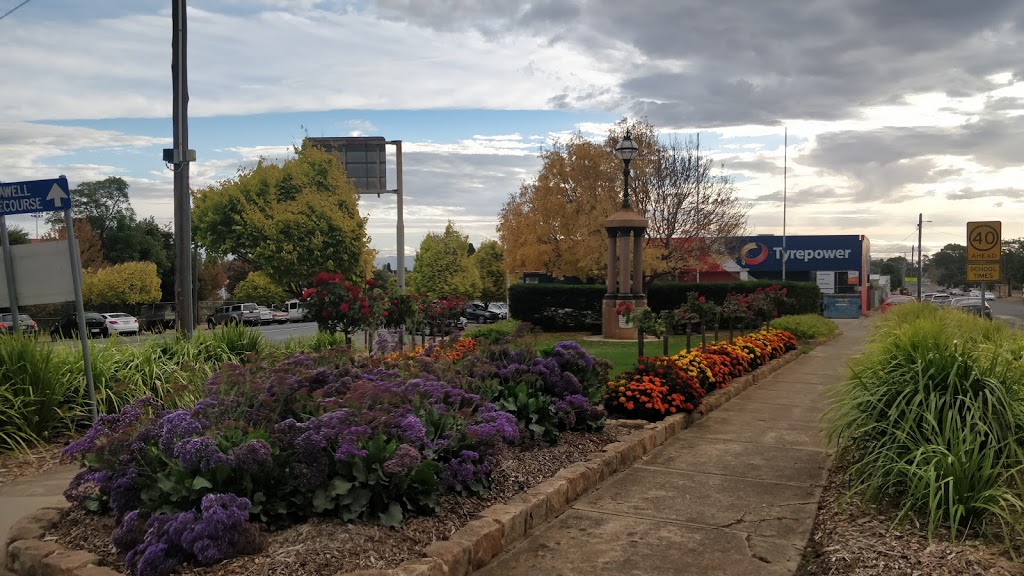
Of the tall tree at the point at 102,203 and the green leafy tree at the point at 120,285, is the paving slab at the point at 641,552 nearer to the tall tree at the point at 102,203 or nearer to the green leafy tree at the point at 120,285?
the green leafy tree at the point at 120,285

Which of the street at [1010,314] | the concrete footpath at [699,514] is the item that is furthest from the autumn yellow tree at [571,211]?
the concrete footpath at [699,514]

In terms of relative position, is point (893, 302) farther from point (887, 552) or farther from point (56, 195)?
point (56, 195)

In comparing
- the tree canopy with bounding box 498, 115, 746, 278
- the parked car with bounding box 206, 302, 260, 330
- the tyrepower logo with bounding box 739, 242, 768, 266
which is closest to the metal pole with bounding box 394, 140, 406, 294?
the tree canopy with bounding box 498, 115, 746, 278

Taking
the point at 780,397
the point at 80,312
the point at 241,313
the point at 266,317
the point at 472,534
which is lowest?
the point at 266,317

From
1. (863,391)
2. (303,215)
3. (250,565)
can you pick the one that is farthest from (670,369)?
(303,215)

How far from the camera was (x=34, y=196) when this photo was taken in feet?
25.0

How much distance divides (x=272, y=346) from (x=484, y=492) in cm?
629

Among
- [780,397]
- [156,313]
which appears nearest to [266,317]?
[156,313]

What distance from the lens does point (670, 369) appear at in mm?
8906

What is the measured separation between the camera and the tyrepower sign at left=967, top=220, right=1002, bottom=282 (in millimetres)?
14875

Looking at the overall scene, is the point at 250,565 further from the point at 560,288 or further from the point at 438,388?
the point at 560,288

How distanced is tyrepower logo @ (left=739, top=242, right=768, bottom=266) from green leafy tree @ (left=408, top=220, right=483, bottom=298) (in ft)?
59.9

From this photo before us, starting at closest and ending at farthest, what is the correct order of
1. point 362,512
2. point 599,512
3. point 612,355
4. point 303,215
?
point 362,512, point 599,512, point 612,355, point 303,215

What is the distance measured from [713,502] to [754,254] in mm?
50312
